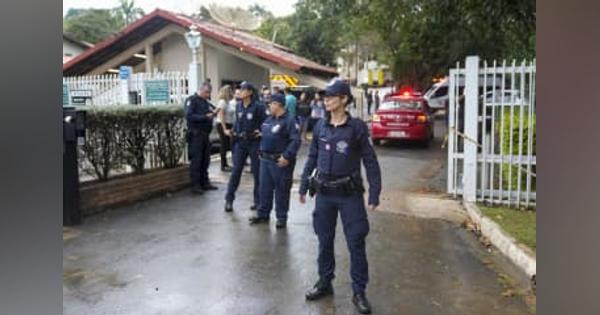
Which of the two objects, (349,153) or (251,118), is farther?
(251,118)

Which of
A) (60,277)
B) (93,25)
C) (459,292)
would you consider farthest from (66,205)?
(93,25)

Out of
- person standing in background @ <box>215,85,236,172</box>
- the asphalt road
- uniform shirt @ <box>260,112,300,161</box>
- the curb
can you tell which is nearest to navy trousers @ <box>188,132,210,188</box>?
the asphalt road

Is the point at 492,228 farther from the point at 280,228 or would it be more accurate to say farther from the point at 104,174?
the point at 104,174

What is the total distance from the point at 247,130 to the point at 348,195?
11.3 feet

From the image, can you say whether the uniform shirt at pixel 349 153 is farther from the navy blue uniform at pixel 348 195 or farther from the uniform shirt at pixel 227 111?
the uniform shirt at pixel 227 111

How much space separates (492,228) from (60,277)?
5616 mm

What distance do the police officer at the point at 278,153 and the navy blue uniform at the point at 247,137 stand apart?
21.1 inches

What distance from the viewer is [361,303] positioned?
4504 mm

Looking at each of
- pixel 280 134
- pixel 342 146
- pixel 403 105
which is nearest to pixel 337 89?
pixel 342 146

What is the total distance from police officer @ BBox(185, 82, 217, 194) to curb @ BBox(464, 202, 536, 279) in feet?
13.8

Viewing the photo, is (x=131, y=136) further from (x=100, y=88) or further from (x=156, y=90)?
(x=100, y=88)

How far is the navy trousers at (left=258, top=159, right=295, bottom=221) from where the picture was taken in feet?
23.2

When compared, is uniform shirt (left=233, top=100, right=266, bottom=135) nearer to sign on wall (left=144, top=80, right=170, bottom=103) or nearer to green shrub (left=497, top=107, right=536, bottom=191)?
green shrub (left=497, top=107, right=536, bottom=191)

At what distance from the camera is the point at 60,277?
1.91 metres
